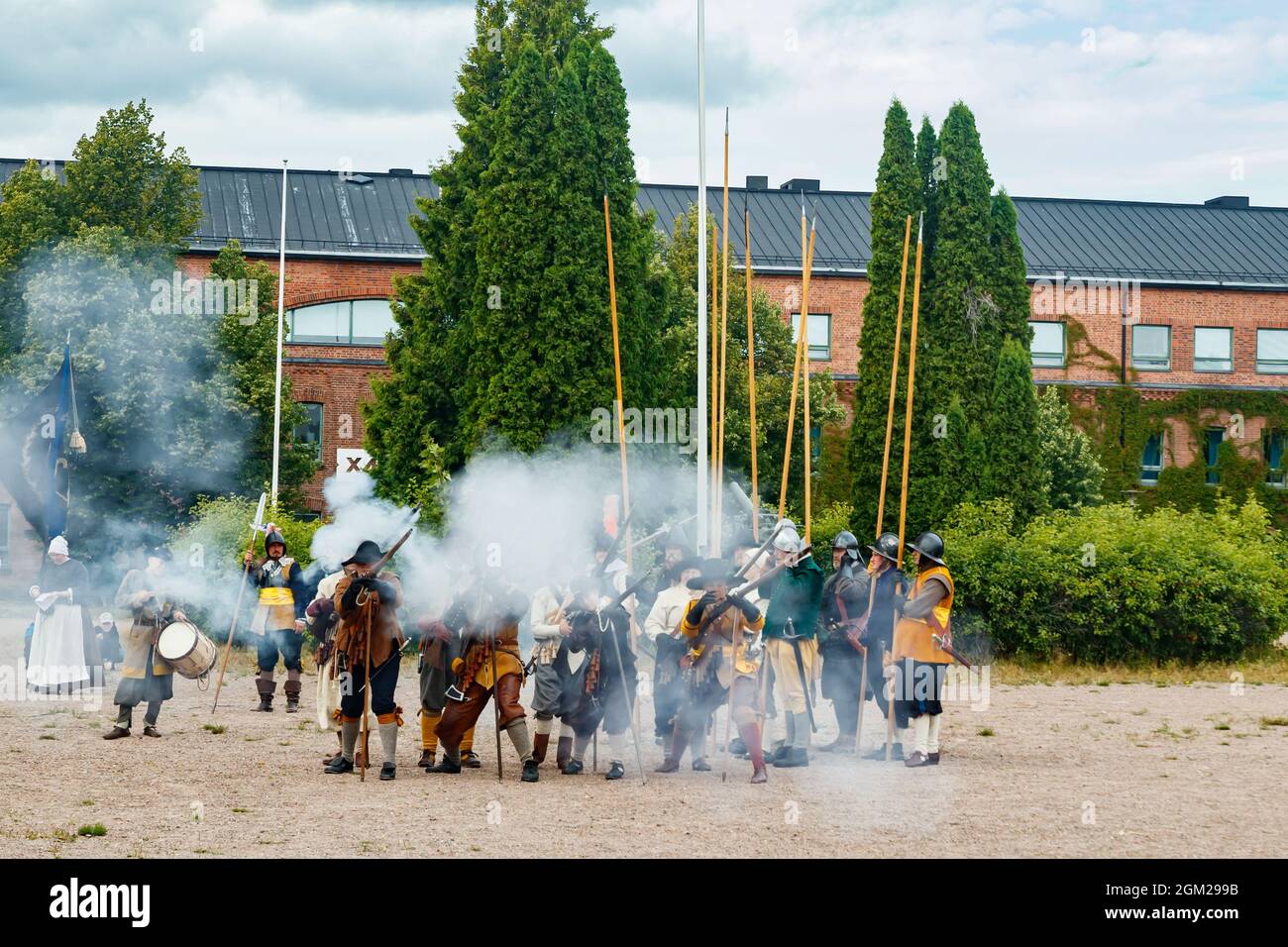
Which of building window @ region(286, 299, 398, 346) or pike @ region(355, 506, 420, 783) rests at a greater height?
building window @ region(286, 299, 398, 346)

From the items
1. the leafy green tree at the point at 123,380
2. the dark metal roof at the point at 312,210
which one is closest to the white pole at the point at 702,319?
the leafy green tree at the point at 123,380

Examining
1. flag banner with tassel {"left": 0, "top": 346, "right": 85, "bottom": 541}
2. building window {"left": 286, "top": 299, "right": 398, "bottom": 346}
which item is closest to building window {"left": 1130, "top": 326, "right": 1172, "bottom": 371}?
building window {"left": 286, "top": 299, "right": 398, "bottom": 346}

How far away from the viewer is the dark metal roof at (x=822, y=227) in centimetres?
4312

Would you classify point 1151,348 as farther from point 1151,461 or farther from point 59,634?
point 59,634

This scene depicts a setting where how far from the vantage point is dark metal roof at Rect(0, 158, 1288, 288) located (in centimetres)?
4312

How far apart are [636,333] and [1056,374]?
76.7 feet

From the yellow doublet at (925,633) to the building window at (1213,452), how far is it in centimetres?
3378

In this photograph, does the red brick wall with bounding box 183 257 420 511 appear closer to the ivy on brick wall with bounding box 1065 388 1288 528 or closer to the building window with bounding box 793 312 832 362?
the building window with bounding box 793 312 832 362

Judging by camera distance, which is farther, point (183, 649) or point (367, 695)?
point (183, 649)

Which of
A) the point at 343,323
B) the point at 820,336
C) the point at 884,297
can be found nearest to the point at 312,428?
the point at 343,323

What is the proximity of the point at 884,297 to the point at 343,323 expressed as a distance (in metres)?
19.5

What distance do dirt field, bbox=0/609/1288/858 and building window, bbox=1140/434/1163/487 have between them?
95.9ft

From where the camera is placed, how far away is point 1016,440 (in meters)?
26.5

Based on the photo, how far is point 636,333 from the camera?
23484 millimetres
